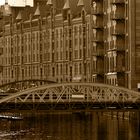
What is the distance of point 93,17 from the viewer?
151125mm

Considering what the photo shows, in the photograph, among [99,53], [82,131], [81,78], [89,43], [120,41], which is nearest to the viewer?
[82,131]

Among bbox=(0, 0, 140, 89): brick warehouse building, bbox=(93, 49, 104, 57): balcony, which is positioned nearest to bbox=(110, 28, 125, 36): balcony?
bbox=(0, 0, 140, 89): brick warehouse building

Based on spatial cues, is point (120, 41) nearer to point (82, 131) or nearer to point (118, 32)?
point (118, 32)

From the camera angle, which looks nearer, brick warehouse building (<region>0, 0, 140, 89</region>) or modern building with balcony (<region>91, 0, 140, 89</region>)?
modern building with balcony (<region>91, 0, 140, 89</region>)

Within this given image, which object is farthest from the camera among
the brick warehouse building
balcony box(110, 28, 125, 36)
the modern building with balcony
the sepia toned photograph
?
balcony box(110, 28, 125, 36)

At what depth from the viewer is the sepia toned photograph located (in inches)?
3371

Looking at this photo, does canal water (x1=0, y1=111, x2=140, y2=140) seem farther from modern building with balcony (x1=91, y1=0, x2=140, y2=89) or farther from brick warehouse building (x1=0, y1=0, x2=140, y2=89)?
brick warehouse building (x1=0, y1=0, x2=140, y2=89)

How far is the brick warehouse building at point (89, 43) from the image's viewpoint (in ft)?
420

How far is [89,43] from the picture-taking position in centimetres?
16362

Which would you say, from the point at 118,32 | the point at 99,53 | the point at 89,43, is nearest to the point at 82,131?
the point at 118,32

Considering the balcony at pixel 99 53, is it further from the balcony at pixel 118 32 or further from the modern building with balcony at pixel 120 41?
the balcony at pixel 118 32

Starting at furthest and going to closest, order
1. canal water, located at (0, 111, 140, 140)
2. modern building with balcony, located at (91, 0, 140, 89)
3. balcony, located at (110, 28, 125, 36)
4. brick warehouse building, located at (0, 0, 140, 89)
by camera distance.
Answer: balcony, located at (110, 28, 125, 36) < brick warehouse building, located at (0, 0, 140, 89) < modern building with balcony, located at (91, 0, 140, 89) < canal water, located at (0, 111, 140, 140)

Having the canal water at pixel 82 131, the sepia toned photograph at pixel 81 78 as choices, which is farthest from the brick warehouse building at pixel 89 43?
the canal water at pixel 82 131

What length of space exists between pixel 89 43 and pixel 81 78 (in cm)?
743
